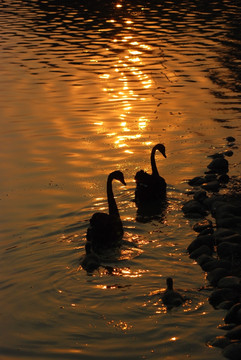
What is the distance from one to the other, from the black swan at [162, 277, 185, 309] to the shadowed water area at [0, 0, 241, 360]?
0.10 m

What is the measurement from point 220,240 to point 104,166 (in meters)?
6.00

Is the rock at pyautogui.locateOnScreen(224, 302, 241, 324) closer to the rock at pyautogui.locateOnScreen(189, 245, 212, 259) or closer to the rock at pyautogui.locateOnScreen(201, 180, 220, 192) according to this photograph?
the rock at pyautogui.locateOnScreen(189, 245, 212, 259)

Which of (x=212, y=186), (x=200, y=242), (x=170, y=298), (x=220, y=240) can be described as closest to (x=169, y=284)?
(x=170, y=298)

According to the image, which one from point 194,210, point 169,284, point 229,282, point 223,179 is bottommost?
point 223,179

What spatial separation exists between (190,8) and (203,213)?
34588 millimetres

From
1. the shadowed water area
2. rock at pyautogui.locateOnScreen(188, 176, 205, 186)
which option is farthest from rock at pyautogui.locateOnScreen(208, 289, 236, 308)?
rock at pyautogui.locateOnScreen(188, 176, 205, 186)

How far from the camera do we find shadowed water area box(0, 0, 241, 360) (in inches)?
437

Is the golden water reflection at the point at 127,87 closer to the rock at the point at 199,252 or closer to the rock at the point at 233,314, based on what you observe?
the rock at the point at 199,252

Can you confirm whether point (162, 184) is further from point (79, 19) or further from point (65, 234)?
point (79, 19)

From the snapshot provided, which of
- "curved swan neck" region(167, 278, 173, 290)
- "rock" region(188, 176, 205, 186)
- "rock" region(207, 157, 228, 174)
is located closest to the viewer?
"curved swan neck" region(167, 278, 173, 290)

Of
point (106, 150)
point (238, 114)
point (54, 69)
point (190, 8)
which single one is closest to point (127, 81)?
point (54, 69)

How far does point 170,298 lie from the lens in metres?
11.5

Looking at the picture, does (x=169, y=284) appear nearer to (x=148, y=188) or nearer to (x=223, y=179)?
(x=148, y=188)

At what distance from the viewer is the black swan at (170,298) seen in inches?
451
